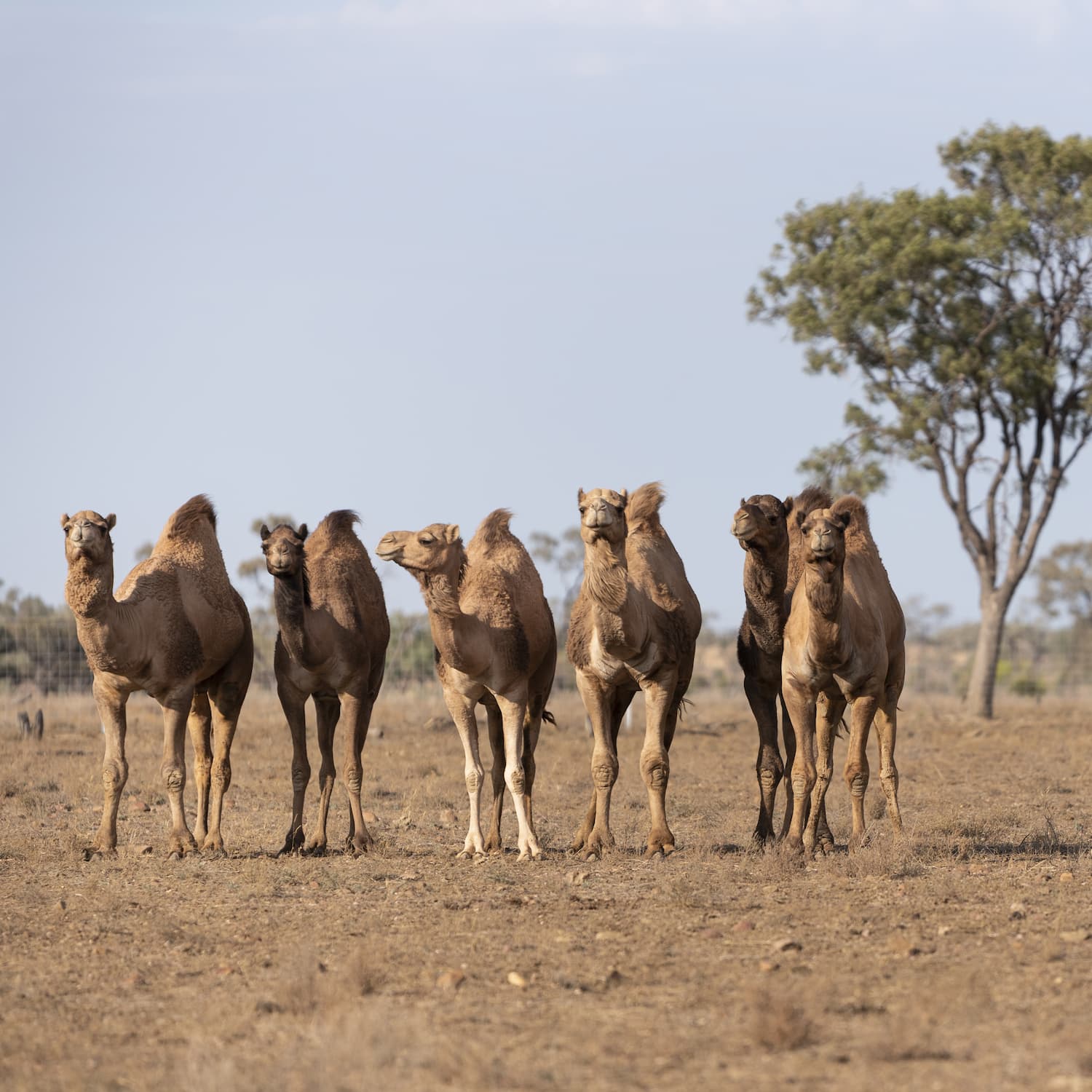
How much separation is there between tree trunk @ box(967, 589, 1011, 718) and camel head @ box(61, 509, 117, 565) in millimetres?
21751

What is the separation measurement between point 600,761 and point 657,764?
43 cm

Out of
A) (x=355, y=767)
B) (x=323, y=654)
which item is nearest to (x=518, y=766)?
(x=355, y=767)

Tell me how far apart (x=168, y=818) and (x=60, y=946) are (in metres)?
5.83

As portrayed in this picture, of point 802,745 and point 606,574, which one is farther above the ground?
point 606,574

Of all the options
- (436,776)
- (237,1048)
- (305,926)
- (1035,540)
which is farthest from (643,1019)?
(1035,540)

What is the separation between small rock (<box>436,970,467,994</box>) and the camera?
7438 millimetres

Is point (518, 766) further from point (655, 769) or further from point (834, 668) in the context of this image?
point (834, 668)

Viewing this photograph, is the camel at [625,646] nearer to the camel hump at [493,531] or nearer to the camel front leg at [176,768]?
the camel hump at [493,531]

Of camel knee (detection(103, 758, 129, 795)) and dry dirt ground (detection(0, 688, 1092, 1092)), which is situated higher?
camel knee (detection(103, 758, 129, 795))

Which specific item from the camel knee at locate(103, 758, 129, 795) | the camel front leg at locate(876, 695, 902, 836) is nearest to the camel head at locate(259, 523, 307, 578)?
the camel knee at locate(103, 758, 129, 795)

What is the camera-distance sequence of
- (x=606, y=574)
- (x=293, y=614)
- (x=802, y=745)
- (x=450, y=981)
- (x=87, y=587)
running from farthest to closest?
(x=293, y=614) < (x=87, y=587) < (x=802, y=745) < (x=606, y=574) < (x=450, y=981)

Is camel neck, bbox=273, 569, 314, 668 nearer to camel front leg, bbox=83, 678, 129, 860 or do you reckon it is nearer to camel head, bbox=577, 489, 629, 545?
camel front leg, bbox=83, 678, 129, 860

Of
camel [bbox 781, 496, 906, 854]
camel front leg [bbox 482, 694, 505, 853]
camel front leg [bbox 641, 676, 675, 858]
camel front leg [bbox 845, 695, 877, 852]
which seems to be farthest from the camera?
camel front leg [bbox 482, 694, 505, 853]

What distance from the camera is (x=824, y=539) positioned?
10.4m
